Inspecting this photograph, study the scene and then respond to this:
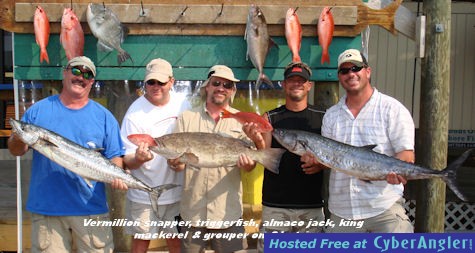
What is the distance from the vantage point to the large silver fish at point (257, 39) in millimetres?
4504

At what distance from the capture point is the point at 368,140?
11.8 feet

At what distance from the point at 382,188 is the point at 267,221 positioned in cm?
90

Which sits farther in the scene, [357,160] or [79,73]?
[79,73]

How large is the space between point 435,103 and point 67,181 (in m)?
3.20

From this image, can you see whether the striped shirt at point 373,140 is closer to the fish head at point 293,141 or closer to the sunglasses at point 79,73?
the fish head at point 293,141

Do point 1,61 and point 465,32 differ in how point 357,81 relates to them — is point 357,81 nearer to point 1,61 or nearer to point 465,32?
point 465,32

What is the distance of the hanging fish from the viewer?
178 inches

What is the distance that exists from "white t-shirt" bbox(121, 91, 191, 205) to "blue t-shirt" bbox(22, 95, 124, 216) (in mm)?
277

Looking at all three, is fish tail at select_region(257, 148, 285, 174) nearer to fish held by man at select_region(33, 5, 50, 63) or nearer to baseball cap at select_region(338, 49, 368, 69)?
baseball cap at select_region(338, 49, 368, 69)

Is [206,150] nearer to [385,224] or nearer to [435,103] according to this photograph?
[385,224]

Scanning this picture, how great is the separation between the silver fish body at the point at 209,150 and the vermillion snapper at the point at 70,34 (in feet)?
4.63

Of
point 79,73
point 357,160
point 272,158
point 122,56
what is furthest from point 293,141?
point 122,56

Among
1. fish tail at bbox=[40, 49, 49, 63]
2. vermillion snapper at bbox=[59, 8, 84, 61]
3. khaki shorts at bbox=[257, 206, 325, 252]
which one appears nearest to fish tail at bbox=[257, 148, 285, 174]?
khaki shorts at bbox=[257, 206, 325, 252]

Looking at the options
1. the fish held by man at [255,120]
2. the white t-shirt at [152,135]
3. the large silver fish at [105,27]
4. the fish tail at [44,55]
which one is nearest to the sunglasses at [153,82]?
the white t-shirt at [152,135]
